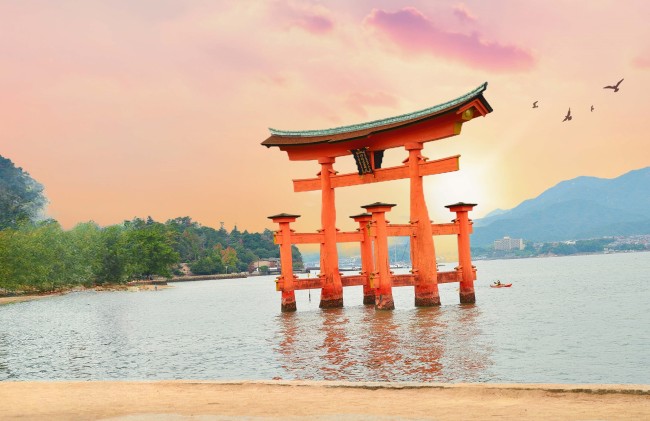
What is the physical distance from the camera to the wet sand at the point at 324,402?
741 cm

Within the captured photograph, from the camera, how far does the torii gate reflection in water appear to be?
1099 inches

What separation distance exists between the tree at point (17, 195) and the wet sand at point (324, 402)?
11160 centimetres

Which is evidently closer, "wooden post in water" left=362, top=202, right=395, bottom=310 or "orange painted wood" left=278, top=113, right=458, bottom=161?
"wooden post in water" left=362, top=202, right=395, bottom=310

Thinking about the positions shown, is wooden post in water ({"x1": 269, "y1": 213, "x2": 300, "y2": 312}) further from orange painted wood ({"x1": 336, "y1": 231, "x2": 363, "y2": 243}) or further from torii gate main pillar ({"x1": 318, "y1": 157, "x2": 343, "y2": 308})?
orange painted wood ({"x1": 336, "y1": 231, "x2": 363, "y2": 243})

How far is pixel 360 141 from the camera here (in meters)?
30.9

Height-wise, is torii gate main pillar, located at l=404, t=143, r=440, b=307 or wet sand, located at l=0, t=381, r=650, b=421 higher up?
torii gate main pillar, located at l=404, t=143, r=440, b=307

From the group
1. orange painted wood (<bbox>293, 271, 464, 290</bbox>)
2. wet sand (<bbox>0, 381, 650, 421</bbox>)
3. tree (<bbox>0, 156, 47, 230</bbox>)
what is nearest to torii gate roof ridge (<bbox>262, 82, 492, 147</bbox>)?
orange painted wood (<bbox>293, 271, 464, 290</bbox>)

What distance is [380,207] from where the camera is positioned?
27.7 m

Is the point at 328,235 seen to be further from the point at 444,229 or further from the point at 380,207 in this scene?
the point at 444,229

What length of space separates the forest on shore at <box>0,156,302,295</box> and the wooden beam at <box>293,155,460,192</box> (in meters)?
41.7

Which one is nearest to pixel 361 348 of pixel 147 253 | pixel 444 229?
pixel 444 229

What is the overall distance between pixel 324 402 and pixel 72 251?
7906cm

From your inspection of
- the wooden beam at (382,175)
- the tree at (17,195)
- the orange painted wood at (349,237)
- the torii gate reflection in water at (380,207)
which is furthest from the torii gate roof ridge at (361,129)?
the tree at (17,195)

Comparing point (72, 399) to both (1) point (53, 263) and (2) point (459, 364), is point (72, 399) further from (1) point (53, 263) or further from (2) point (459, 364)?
(1) point (53, 263)
